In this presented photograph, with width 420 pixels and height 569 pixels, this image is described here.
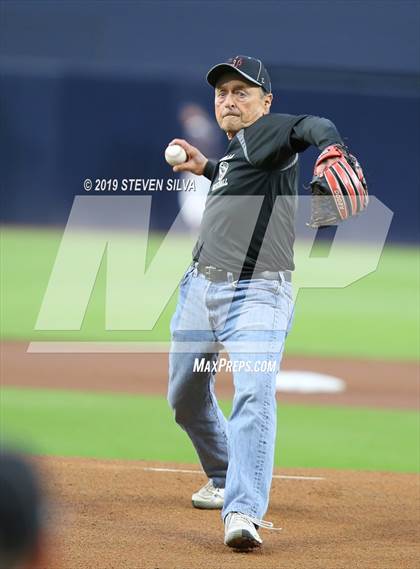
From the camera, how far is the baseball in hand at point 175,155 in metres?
4.46

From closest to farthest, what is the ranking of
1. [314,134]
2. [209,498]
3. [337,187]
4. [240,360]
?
[337,187] → [314,134] → [240,360] → [209,498]

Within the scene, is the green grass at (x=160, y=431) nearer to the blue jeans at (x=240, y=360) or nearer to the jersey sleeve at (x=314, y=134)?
the blue jeans at (x=240, y=360)

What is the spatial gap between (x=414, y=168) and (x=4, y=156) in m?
7.00

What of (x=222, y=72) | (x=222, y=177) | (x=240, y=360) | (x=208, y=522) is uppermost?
(x=222, y=72)

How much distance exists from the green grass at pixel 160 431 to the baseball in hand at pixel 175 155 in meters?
2.16

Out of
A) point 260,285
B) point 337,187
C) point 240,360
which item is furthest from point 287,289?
point 337,187

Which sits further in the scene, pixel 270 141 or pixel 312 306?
pixel 312 306

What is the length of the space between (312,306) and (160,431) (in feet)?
26.6

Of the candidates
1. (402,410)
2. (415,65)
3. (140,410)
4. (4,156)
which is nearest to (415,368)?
(402,410)

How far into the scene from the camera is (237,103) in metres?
4.16

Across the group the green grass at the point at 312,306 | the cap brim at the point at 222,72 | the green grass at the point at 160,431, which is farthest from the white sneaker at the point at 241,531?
the green grass at the point at 312,306

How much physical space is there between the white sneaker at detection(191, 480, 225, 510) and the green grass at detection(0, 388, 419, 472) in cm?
145

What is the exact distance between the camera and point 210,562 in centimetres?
373

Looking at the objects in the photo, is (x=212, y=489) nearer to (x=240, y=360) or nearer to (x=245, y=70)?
(x=240, y=360)
